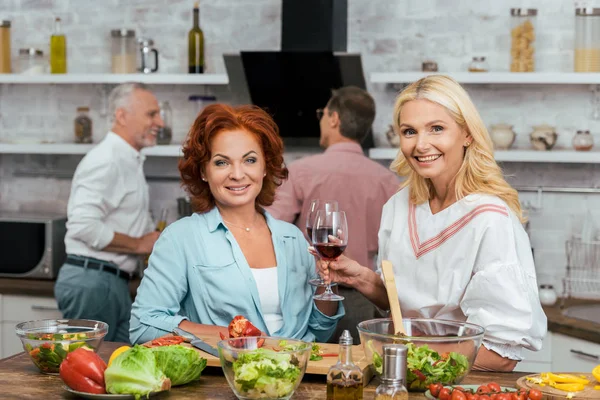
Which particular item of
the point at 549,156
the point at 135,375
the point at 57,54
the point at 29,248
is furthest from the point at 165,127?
the point at 135,375

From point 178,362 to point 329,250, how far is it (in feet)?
1.88

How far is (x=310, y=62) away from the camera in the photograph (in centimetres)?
481

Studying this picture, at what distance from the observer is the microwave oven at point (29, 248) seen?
16.1 ft

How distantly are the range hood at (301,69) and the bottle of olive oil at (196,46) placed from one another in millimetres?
249

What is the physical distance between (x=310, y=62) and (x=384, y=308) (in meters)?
2.39

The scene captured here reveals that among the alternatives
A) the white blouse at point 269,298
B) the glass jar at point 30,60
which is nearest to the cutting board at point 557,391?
the white blouse at point 269,298

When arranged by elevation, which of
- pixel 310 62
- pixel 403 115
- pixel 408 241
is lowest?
pixel 408 241

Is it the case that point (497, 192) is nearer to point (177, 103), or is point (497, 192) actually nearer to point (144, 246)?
point (144, 246)

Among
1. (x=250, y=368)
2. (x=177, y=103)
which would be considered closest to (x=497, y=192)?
(x=250, y=368)

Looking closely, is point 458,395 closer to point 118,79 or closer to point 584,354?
point 584,354

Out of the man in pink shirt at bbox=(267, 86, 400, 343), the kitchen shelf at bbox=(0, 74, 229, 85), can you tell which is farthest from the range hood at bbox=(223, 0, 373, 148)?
the man in pink shirt at bbox=(267, 86, 400, 343)

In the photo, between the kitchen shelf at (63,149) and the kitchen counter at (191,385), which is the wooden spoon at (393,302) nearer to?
the kitchen counter at (191,385)

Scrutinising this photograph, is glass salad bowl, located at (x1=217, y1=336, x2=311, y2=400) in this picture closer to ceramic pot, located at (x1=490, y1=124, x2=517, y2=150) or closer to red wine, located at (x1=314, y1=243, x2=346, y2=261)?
red wine, located at (x1=314, y1=243, x2=346, y2=261)

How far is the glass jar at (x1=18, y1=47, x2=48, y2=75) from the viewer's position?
535 centimetres
